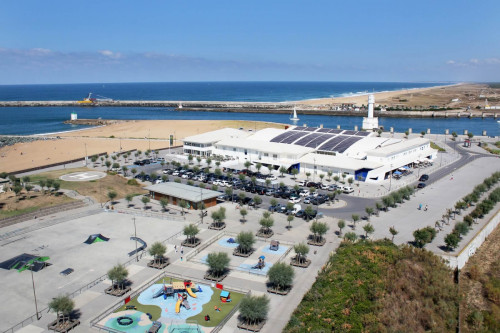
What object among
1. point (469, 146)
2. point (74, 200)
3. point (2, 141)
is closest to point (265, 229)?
point (74, 200)

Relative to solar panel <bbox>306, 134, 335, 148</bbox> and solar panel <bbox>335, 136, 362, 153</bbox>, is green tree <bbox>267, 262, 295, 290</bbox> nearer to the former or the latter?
solar panel <bbox>335, 136, 362, 153</bbox>

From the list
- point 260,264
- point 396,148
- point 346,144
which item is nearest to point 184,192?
point 260,264

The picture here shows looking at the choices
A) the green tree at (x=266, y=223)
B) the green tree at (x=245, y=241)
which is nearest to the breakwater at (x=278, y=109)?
the green tree at (x=266, y=223)

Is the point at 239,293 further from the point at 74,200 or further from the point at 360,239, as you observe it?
the point at 74,200

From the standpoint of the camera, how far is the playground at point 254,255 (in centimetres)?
2695

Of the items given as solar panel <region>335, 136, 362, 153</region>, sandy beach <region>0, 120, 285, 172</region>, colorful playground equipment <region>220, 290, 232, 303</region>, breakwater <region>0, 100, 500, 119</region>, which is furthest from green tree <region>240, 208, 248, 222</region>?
breakwater <region>0, 100, 500, 119</region>

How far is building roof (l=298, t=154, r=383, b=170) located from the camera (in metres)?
50.7

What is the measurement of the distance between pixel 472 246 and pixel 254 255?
16.3m

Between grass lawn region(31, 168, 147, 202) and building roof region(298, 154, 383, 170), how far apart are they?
74.1 ft

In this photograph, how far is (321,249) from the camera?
3005 cm

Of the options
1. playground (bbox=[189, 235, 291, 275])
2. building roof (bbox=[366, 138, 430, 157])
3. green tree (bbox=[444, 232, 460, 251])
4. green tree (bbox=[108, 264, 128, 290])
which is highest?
building roof (bbox=[366, 138, 430, 157])

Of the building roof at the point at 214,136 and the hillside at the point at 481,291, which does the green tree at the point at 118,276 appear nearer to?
the hillside at the point at 481,291

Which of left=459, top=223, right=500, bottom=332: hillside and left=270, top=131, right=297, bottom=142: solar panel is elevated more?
left=270, top=131, right=297, bottom=142: solar panel

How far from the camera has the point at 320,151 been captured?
58719 millimetres
